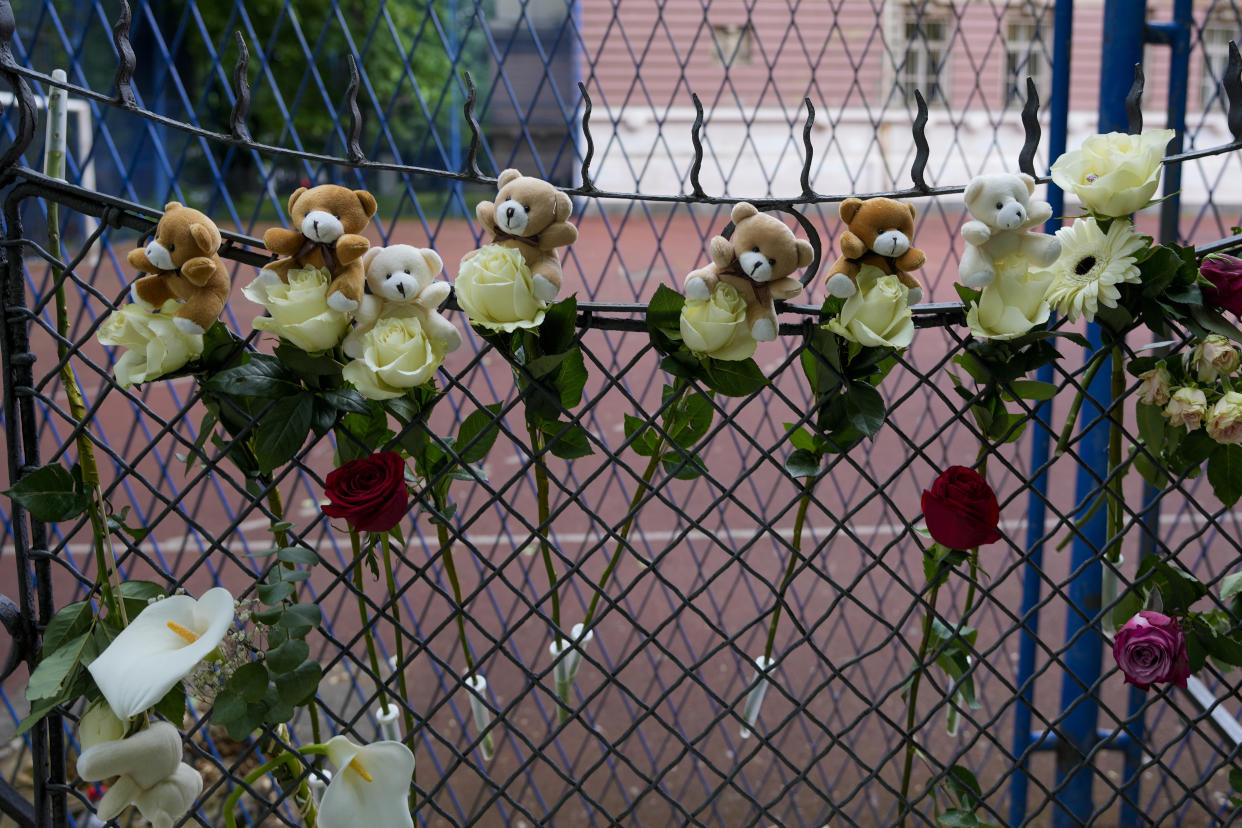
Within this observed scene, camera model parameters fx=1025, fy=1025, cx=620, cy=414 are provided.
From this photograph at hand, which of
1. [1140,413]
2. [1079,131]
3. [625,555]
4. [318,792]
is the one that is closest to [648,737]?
[625,555]

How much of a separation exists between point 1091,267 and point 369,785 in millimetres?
621

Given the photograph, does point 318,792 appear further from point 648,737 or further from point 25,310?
point 648,737

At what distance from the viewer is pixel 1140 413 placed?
76 centimetres

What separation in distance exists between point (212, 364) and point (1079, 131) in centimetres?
960

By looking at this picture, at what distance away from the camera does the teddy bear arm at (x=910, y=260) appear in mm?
666

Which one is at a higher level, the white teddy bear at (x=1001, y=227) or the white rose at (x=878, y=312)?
the white teddy bear at (x=1001, y=227)

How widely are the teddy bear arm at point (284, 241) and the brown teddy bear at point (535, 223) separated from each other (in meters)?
0.11

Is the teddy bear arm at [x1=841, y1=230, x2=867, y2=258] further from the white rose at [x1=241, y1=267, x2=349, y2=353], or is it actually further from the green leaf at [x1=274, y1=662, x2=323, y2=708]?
the green leaf at [x1=274, y1=662, x2=323, y2=708]

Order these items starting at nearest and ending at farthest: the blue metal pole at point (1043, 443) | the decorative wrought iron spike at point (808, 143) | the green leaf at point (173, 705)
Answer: the decorative wrought iron spike at point (808, 143), the green leaf at point (173, 705), the blue metal pole at point (1043, 443)

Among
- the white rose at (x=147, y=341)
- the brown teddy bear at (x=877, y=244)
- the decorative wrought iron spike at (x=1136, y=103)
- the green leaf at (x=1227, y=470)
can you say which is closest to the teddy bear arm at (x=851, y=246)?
the brown teddy bear at (x=877, y=244)

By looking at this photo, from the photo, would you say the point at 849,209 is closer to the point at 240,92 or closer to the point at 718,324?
the point at 718,324

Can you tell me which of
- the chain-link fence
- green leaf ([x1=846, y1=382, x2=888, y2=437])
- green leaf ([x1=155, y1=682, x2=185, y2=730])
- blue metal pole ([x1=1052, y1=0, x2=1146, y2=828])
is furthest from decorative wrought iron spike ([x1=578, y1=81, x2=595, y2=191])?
blue metal pole ([x1=1052, y1=0, x2=1146, y2=828])

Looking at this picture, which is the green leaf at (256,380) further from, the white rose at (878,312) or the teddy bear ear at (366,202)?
the white rose at (878,312)

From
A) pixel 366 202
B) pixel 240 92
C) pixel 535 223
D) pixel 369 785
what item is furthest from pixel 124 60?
pixel 369 785
